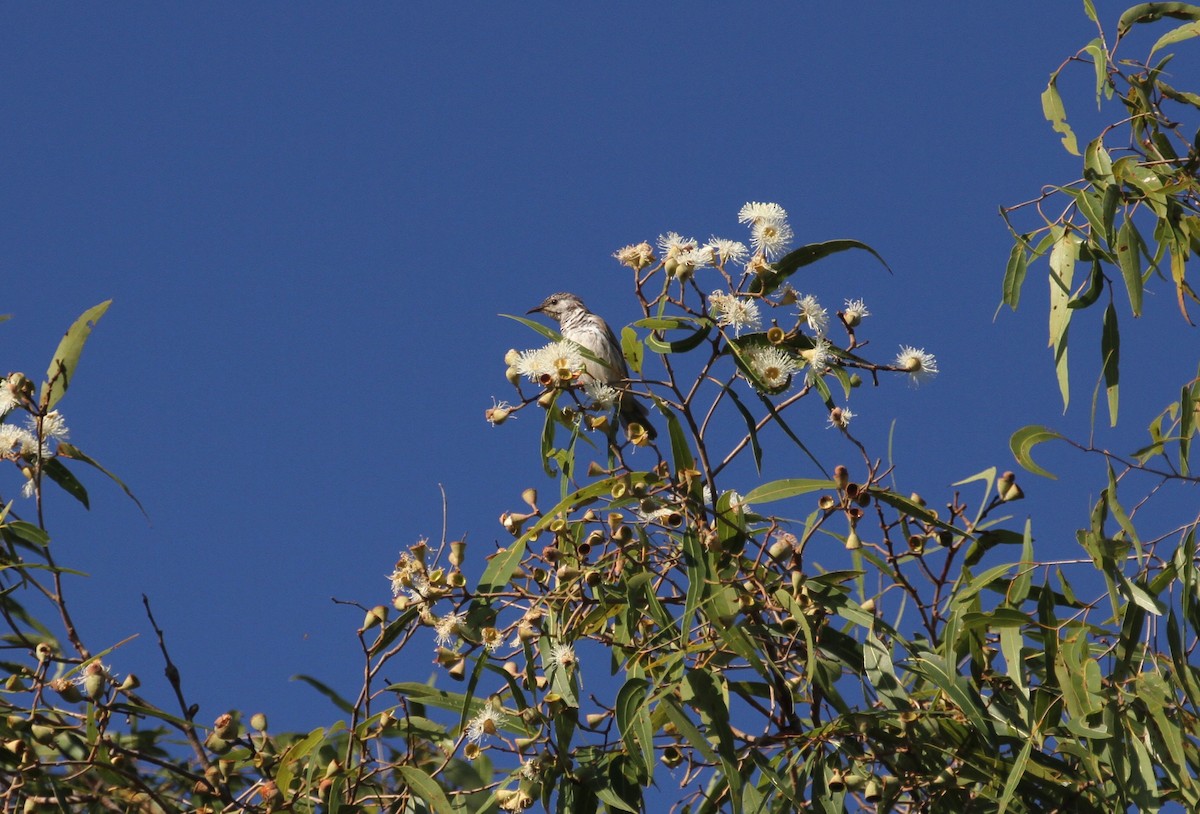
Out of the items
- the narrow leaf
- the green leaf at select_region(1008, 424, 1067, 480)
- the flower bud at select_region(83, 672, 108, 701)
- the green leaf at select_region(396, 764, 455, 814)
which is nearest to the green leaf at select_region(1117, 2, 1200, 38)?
the narrow leaf

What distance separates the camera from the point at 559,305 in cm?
782

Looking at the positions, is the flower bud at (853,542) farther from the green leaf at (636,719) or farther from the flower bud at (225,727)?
the flower bud at (225,727)

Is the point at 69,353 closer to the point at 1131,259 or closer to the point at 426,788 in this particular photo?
the point at 426,788

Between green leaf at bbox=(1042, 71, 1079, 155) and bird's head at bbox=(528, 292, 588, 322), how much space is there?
4.11 metres

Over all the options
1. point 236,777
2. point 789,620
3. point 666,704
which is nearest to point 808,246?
point 789,620

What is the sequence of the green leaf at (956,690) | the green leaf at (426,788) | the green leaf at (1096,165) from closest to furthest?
the green leaf at (956,690) → the green leaf at (426,788) → the green leaf at (1096,165)

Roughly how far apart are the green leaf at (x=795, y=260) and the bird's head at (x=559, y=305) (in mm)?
4533

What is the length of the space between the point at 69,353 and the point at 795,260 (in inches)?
67.0

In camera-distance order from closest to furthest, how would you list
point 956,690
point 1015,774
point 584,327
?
point 1015,774, point 956,690, point 584,327

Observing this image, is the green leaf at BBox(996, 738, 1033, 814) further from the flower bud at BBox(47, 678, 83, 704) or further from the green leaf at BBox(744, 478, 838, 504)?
the flower bud at BBox(47, 678, 83, 704)

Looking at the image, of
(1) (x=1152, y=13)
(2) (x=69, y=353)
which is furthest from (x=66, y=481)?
Result: (1) (x=1152, y=13)

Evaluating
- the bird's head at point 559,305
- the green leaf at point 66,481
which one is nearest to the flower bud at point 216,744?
the green leaf at point 66,481

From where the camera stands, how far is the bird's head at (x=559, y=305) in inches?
299

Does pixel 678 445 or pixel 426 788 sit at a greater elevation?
pixel 678 445
